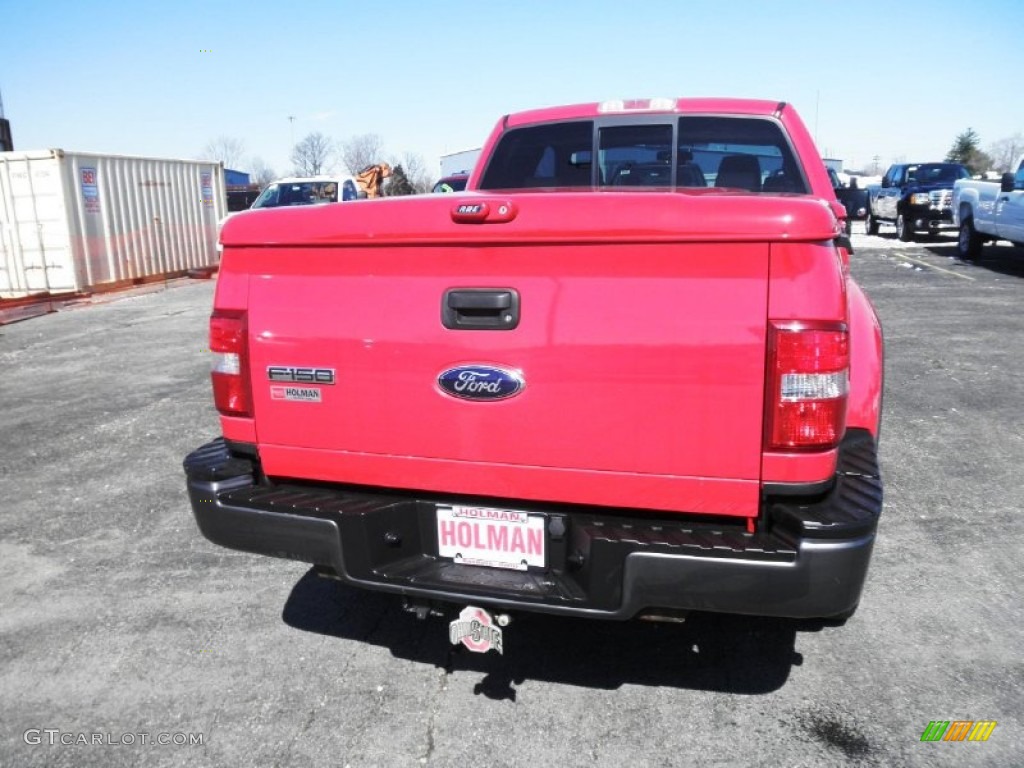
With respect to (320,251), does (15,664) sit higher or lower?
lower

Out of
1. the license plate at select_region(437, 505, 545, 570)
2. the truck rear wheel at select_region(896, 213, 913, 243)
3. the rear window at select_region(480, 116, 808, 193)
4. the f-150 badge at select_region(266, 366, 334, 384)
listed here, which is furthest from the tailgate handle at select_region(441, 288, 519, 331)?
the truck rear wheel at select_region(896, 213, 913, 243)

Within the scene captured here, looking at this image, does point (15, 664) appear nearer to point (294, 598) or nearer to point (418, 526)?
point (294, 598)

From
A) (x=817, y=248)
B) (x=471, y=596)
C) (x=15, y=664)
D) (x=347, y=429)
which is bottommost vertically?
(x=15, y=664)

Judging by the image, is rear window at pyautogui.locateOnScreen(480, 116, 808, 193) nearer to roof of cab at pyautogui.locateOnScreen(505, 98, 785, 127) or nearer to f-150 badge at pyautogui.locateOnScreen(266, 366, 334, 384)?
roof of cab at pyautogui.locateOnScreen(505, 98, 785, 127)

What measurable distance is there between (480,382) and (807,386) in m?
0.91

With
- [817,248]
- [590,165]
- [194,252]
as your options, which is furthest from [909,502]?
[194,252]

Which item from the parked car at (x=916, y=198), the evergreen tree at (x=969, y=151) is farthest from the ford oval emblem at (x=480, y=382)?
the evergreen tree at (x=969, y=151)

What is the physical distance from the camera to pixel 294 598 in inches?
145

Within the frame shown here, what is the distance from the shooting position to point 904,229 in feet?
68.3

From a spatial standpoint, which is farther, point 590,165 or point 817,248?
point 590,165

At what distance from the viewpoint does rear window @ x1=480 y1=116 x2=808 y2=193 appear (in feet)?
14.2

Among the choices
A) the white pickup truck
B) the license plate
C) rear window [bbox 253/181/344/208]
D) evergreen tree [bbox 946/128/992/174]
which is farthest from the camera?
evergreen tree [bbox 946/128/992/174]

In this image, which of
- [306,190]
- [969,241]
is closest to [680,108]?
[969,241]

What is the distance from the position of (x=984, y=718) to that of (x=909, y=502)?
202cm
